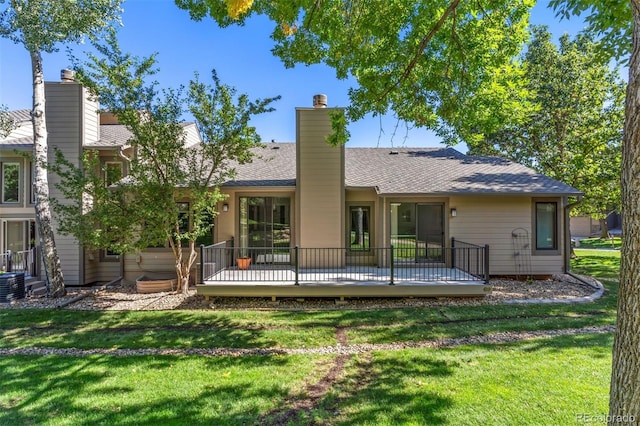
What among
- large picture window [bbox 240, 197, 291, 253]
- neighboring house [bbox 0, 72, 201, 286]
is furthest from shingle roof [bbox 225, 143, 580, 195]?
neighboring house [bbox 0, 72, 201, 286]

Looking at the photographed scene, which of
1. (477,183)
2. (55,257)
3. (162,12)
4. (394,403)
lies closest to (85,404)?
(394,403)

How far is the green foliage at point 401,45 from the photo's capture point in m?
6.72

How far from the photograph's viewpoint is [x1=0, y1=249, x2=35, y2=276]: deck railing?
10.3 metres

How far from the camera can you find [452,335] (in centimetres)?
579

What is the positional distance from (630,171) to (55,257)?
12.2 m

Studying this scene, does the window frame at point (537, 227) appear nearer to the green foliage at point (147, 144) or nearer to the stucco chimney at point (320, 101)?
the stucco chimney at point (320, 101)

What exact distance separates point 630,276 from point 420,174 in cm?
928

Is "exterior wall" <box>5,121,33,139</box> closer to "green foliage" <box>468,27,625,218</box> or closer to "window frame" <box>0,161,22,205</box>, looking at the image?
"window frame" <box>0,161,22,205</box>

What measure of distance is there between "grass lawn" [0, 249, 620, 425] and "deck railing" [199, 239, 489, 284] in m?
2.20

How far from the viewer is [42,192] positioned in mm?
8844

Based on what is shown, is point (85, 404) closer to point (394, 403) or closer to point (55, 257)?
point (394, 403)

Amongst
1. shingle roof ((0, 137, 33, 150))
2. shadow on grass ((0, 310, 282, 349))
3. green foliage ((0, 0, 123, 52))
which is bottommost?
shadow on grass ((0, 310, 282, 349))

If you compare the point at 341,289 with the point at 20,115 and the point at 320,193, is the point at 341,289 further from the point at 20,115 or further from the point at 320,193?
the point at 20,115

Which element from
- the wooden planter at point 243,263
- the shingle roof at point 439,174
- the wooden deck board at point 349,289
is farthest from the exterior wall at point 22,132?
the shingle roof at point 439,174
